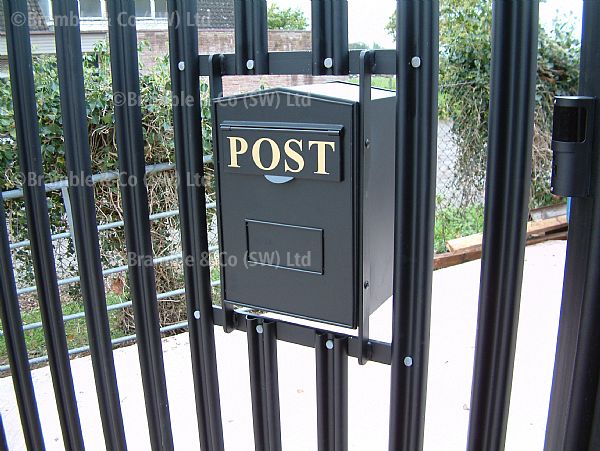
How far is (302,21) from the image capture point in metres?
2.36

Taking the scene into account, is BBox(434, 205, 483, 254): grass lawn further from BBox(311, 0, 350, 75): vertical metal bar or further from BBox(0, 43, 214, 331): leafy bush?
BBox(311, 0, 350, 75): vertical metal bar

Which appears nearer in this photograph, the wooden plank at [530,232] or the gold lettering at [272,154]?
the gold lettering at [272,154]

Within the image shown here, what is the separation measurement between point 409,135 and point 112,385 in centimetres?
81

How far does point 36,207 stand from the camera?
127 centimetres

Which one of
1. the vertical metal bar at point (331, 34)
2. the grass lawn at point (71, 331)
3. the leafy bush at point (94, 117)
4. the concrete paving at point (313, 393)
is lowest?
the grass lawn at point (71, 331)

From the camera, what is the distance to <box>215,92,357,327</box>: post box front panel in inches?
38.2

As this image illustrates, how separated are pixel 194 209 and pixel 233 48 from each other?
0.30m

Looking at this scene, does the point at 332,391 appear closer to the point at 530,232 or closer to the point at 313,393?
the point at 313,393

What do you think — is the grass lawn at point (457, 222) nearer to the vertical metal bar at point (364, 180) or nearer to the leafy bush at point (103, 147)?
the leafy bush at point (103, 147)

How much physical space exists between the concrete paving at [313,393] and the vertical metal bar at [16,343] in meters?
1.04

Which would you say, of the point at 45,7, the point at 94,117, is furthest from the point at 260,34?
the point at 94,117

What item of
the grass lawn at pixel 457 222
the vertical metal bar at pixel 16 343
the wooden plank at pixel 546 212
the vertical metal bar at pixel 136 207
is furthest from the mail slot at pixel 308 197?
the wooden plank at pixel 546 212

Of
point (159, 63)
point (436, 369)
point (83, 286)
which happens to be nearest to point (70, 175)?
point (83, 286)

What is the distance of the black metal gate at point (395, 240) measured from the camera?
88 centimetres
